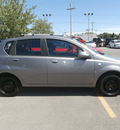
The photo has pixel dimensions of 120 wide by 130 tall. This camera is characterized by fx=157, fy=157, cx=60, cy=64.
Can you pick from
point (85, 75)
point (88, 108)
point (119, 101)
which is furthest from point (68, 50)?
point (119, 101)

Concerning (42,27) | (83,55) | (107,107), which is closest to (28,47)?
(83,55)

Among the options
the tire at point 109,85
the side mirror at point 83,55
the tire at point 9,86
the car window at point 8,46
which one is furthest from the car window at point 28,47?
the tire at point 109,85

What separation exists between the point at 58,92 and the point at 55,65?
1.07 meters

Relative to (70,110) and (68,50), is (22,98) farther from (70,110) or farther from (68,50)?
(68,50)

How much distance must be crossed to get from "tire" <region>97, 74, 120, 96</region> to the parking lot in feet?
0.57

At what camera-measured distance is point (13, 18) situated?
14.7 meters

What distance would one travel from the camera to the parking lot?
121 inches

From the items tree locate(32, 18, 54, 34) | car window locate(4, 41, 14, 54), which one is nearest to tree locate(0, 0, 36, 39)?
car window locate(4, 41, 14, 54)

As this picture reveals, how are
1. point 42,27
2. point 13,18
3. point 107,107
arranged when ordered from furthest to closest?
1. point 42,27
2. point 13,18
3. point 107,107

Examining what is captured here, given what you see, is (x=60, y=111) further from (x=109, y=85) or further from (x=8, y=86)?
(x=8, y=86)

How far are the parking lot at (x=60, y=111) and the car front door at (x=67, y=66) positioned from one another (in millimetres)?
498

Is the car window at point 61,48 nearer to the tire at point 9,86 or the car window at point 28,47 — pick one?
the car window at point 28,47

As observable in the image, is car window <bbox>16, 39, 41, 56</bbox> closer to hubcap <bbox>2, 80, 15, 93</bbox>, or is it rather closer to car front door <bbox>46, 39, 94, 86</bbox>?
car front door <bbox>46, 39, 94, 86</bbox>

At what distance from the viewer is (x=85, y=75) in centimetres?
426
